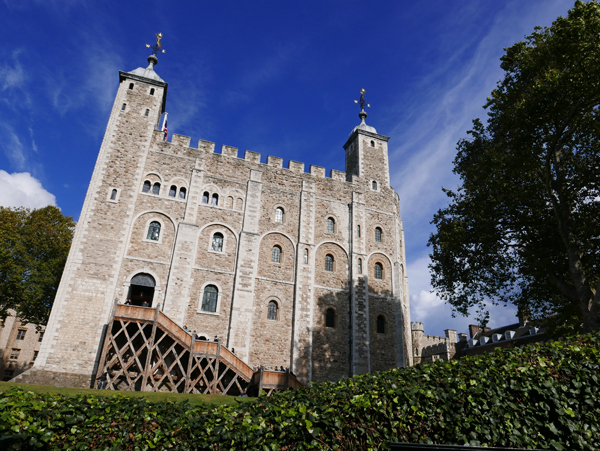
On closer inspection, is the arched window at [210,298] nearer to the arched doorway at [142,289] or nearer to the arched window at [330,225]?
the arched doorway at [142,289]

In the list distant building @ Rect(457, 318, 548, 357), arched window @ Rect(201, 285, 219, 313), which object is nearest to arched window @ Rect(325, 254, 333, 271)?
arched window @ Rect(201, 285, 219, 313)

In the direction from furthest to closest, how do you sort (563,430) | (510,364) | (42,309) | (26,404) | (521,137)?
(42,309) < (521,137) < (510,364) < (563,430) < (26,404)

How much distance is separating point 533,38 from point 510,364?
46.1ft

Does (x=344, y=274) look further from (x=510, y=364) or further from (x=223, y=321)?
(x=510, y=364)

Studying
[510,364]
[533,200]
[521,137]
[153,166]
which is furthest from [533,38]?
[153,166]

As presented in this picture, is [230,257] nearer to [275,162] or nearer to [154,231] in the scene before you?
[154,231]

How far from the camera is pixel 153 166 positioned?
2477 centimetres

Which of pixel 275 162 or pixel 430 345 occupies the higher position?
pixel 275 162

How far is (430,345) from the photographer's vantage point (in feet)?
174

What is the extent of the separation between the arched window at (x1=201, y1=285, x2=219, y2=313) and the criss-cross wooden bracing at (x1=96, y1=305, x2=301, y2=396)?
3.49 metres

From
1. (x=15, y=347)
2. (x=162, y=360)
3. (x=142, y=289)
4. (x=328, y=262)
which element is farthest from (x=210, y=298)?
(x=15, y=347)

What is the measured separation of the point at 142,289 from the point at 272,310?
750 centimetres

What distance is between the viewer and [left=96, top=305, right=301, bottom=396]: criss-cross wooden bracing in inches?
709

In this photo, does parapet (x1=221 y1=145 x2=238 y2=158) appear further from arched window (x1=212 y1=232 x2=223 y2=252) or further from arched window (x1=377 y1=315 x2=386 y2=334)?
arched window (x1=377 y1=315 x2=386 y2=334)
